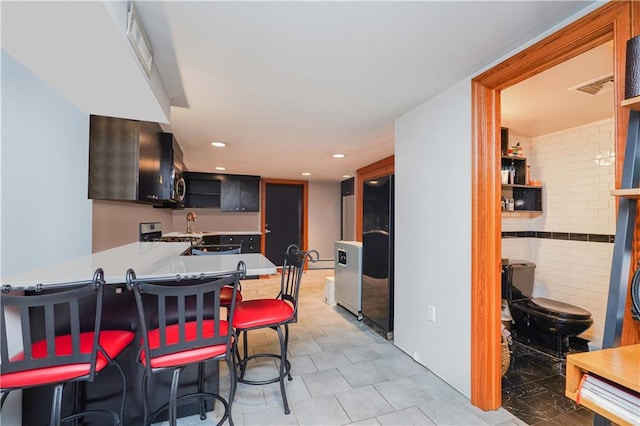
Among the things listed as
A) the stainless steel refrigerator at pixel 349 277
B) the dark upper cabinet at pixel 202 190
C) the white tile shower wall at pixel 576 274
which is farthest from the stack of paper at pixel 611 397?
the dark upper cabinet at pixel 202 190

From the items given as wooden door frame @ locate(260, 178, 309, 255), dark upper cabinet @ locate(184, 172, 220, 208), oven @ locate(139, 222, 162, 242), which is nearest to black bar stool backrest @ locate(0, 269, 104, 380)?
oven @ locate(139, 222, 162, 242)

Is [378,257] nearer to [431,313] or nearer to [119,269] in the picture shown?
[431,313]

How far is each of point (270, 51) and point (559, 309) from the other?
305 cm

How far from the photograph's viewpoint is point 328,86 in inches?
80.2

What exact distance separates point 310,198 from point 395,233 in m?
4.54

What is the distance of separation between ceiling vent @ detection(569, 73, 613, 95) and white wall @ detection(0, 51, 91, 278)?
348 centimetres

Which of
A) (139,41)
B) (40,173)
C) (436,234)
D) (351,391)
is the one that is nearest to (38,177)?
(40,173)

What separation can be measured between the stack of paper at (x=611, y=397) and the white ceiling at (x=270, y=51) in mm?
1510

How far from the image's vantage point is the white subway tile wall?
2609 mm

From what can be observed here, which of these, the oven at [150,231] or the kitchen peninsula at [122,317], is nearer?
the kitchen peninsula at [122,317]

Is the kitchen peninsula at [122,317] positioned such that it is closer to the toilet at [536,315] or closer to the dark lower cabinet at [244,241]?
the toilet at [536,315]

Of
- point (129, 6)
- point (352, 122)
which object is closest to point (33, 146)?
point (129, 6)

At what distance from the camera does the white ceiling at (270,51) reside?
1221 millimetres

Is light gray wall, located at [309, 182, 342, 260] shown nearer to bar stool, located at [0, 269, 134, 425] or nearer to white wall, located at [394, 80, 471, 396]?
white wall, located at [394, 80, 471, 396]
